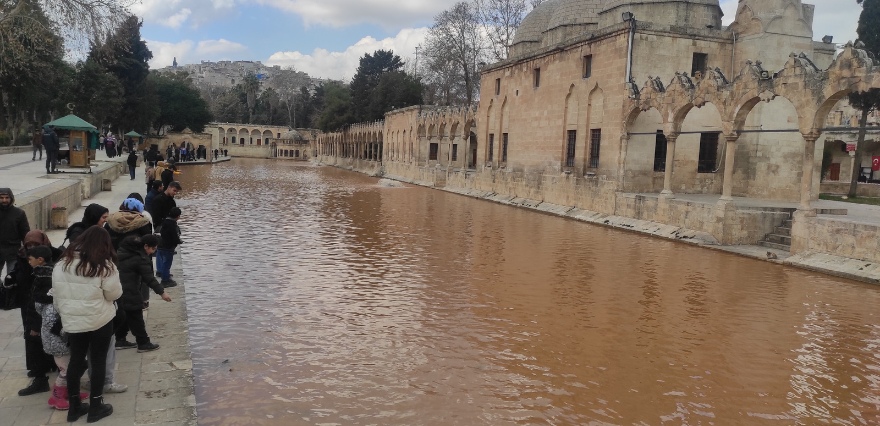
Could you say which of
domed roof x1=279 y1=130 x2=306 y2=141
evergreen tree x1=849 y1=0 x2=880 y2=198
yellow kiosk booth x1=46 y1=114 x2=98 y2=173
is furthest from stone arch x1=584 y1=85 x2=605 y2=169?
domed roof x1=279 y1=130 x2=306 y2=141

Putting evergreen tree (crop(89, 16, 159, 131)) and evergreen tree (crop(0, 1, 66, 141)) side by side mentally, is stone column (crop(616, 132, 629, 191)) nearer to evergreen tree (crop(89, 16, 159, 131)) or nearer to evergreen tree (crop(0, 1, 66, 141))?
evergreen tree (crop(0, 1, 66, 141))

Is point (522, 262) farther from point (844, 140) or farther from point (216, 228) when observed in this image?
point (844, 140)

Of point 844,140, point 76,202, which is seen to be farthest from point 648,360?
point 844,140

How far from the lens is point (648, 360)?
20.2 feet

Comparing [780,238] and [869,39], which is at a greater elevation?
[869,39]

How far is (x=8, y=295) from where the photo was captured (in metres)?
4.39

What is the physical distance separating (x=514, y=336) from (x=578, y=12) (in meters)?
24.0

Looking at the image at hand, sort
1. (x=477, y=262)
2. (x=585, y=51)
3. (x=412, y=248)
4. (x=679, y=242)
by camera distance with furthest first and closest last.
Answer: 1. (x=585, y=51)
2. (x=679, y=242)
3. (x=412, y=248)
4. (x=477, y=262)

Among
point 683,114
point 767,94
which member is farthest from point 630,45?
point 767,94

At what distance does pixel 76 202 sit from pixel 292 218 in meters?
5.13

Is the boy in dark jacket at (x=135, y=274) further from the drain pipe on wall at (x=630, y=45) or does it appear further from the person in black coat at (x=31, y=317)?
the drain pipe on wall at (x=630, y=45)

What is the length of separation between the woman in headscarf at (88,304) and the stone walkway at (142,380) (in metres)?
0.19

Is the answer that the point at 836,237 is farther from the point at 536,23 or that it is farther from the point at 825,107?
the point at 536,23

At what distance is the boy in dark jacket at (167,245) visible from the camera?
24.7ft
